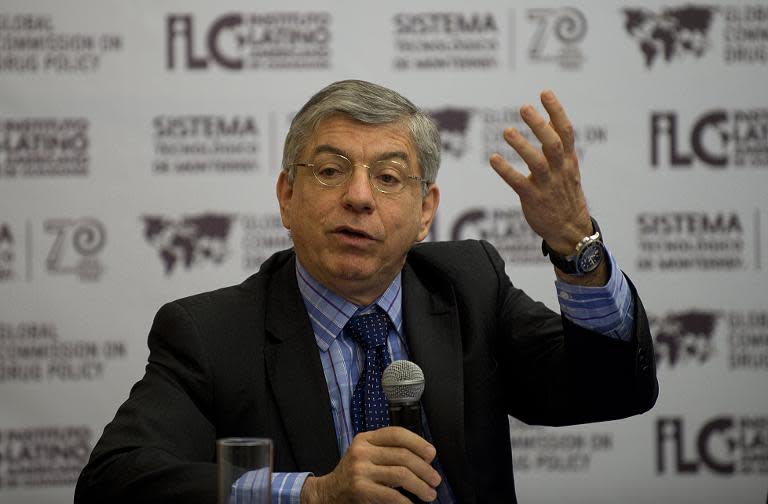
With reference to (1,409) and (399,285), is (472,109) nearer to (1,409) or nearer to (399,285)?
(399,285)

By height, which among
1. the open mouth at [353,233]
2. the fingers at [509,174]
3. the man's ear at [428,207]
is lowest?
the open mouth at [353,233]

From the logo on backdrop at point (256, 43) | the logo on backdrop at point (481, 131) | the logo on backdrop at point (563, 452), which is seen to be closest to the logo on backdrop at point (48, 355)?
the logo on backdrop at point (256, 43)

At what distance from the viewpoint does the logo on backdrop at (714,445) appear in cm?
446

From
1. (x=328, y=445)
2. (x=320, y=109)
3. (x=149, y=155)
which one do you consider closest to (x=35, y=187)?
(x=149, y=155)

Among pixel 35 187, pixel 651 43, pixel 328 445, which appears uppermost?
pixel 651 43

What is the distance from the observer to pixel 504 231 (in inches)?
177

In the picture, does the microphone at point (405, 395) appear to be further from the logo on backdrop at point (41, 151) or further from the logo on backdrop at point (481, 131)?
the logo on backdrop at point (41, 151)

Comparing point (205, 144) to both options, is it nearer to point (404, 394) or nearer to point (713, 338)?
point (713, 338)

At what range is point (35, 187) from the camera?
4402mm

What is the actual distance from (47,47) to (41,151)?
449 mm

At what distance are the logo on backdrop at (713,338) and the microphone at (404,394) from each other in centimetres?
265

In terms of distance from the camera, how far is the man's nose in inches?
100

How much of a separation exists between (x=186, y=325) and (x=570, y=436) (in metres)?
2.39

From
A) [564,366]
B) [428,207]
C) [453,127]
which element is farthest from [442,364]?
[453,127]
